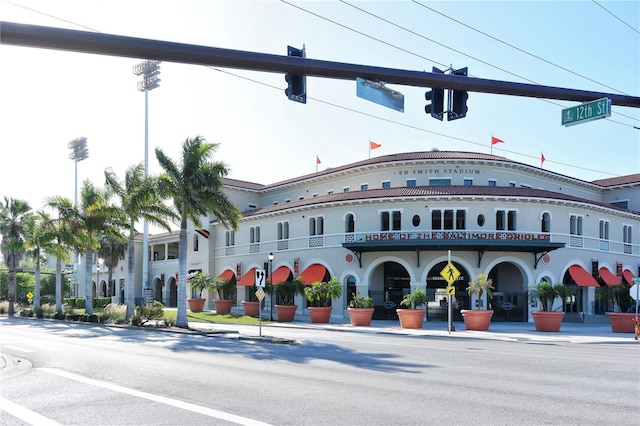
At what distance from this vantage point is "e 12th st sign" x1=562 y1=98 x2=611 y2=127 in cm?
1408

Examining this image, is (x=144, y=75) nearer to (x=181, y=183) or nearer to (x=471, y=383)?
(x=181, y=183)

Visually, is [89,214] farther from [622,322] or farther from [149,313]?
[622,322]

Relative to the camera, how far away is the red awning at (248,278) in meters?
50.0

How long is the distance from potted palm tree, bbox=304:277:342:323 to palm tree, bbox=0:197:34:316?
32.0 metres

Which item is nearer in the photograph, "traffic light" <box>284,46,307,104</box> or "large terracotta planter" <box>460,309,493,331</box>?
"traffic light" <box>284,46,307,104</box>

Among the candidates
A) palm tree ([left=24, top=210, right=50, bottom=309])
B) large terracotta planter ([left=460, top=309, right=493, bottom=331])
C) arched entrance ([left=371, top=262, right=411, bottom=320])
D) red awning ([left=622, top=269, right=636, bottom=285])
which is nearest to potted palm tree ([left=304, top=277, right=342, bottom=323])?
arched entrance ([left=371, top=262, right=411, bottom=320])

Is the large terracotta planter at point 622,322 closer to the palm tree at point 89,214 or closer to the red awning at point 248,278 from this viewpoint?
the red awning at point 248,278

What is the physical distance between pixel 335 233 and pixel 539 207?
1485 cm

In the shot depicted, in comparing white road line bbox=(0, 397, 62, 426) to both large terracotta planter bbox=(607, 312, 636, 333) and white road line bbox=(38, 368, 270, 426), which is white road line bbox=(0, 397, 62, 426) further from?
large terracotta planter bbox=(607, 312, 636, 333)

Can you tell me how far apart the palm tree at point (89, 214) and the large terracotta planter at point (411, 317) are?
2084 cm

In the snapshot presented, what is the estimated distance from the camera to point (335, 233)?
144ft

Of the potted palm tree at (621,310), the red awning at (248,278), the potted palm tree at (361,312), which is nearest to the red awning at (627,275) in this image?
the potted palm tree at (621,310)

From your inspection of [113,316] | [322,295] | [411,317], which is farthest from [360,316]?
[113,316]

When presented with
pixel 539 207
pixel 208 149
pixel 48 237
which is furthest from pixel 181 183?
pixel 539 207
